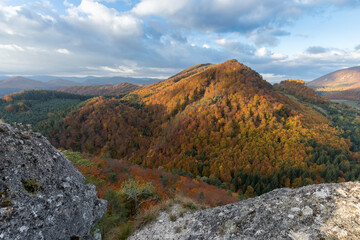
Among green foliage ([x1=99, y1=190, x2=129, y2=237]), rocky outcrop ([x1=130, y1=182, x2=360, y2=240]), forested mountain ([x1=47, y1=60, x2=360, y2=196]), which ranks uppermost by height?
rocky outcrop ([x1=130, y1=182, x2=360, y2=240])

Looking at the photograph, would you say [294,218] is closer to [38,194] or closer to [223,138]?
[38,194]

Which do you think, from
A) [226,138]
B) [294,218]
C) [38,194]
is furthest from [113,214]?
[226,138]

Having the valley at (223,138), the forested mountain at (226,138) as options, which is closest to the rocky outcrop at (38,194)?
the valley at (223,138)

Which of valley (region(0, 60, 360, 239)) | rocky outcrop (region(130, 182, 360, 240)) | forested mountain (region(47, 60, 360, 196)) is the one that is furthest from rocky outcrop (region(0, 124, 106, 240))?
forested mountain (region(47, 60, 360, 196))

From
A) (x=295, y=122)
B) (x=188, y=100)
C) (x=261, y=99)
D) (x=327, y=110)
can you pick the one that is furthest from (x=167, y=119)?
(x=327, y=110)

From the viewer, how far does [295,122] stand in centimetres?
10212

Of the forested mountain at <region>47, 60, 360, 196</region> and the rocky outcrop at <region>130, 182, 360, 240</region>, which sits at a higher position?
the rocky outcrop at <region>130, 182, 360, 240</region>

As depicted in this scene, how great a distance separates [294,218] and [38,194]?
8608 mm

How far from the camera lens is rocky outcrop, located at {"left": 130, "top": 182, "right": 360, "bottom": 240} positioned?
4.31 meters

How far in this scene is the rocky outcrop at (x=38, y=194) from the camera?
13.4 feet

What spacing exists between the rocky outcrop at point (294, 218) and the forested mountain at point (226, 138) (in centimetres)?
5203

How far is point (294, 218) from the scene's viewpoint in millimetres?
4973

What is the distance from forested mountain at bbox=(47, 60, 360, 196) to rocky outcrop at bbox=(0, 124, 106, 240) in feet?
181

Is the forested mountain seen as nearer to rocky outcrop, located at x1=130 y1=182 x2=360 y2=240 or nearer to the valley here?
the valley
